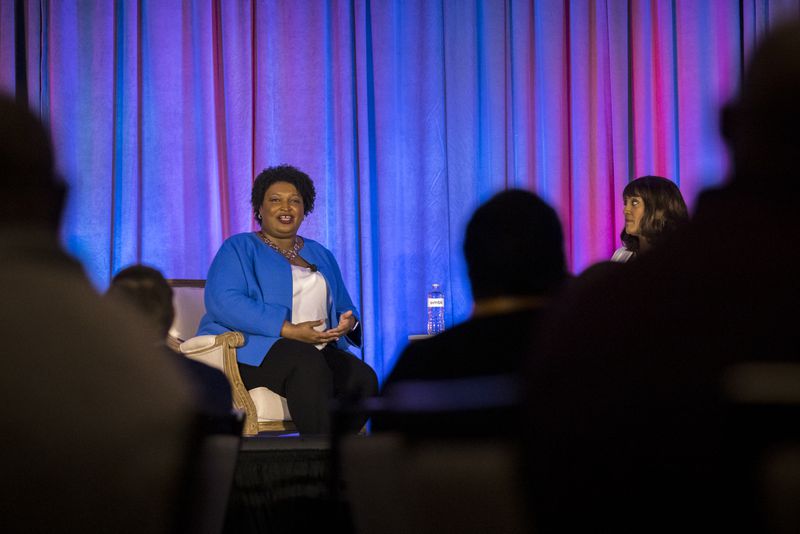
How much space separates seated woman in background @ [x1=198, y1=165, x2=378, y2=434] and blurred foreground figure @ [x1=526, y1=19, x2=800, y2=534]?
97.8 inches

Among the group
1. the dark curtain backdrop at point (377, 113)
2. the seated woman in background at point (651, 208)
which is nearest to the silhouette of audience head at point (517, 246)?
the seated woman in background at point (651, 208)

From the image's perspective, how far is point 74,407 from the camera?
35.7 inches

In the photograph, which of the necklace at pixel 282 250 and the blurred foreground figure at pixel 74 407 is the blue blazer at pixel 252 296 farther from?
the blurred foreground figure at pixel 74 407

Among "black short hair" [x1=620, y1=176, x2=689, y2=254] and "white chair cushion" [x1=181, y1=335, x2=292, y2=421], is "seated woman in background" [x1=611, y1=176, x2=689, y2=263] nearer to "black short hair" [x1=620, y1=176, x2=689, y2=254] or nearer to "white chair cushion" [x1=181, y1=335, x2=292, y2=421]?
"black short hair" [x1=620, y1=176, x2=689, y2=254]

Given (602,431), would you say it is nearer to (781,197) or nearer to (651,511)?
(651,511)

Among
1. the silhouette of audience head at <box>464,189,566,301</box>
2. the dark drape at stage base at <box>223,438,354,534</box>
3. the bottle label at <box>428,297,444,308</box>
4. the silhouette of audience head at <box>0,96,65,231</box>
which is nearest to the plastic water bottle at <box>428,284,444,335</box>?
the bottle label at <box>428,297,444,308</box>

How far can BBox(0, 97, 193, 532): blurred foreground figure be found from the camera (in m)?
0.90

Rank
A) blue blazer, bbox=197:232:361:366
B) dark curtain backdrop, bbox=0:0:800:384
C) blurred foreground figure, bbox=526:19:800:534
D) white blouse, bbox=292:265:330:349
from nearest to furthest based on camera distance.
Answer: blurred foreground figure, bbox=526:19:800:534 < blue blazer, bbox=197:232:361:366 < white blouse, bbox=292:265:330:349 < dark curtain backdrop, bbox=0:0:800:384

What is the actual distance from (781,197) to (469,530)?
67 centimetres

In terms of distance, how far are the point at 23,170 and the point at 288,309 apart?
272 cm

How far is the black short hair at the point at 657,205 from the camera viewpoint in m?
3.75

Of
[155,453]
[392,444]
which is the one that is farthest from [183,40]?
[155,453]

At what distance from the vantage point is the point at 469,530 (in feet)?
4.33

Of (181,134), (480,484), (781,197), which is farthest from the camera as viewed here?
(181,134)
